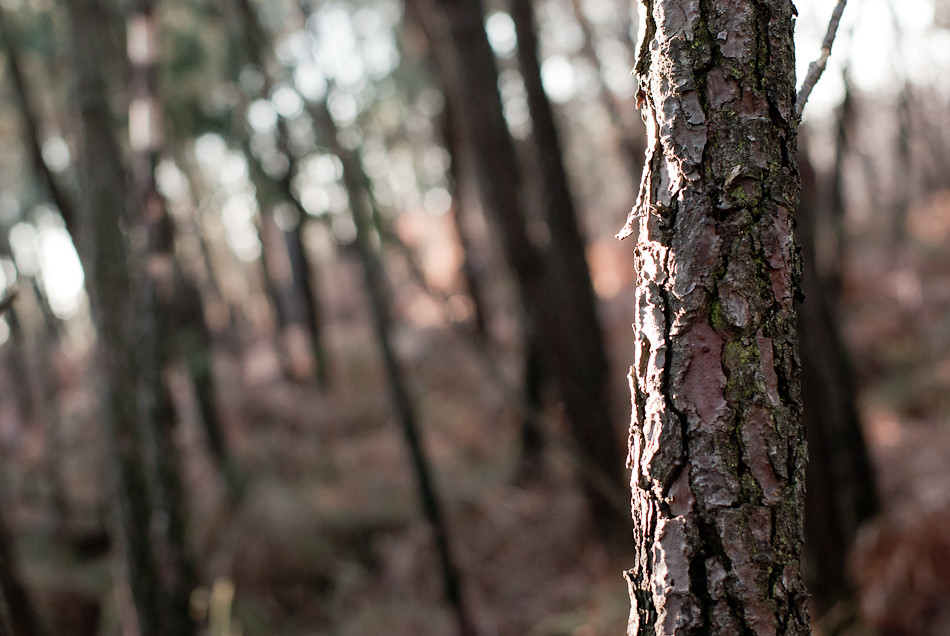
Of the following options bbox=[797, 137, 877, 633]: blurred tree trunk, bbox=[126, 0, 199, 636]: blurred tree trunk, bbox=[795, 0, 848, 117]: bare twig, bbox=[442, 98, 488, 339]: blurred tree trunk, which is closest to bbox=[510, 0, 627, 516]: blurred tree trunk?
bbox=[797, 137, 877, 633]: blurred tree trunk

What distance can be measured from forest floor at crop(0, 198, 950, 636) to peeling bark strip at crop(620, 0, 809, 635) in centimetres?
278

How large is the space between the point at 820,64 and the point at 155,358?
12.4ft

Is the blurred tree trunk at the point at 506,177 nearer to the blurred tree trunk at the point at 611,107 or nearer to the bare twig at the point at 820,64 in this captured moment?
the blurred tree trunk at the point at 611,107

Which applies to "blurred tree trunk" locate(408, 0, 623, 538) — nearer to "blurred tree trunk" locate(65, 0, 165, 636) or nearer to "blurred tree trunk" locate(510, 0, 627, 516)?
"blurred tree trunk" locate(510, 0, 627, 516)

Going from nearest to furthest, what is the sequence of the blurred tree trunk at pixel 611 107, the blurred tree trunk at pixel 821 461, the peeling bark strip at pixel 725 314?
the peeling bark strip at pixel 725 314
the blurred tree trunk at pixel 821 461
the blurred tree trunk at pixel 611 107

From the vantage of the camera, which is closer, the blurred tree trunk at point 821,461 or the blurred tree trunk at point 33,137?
the blurred tree trunk at point 821,461

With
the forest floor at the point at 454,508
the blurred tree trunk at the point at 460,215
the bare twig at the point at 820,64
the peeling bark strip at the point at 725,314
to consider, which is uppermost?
the blurred tree trunk at the point at 460,215

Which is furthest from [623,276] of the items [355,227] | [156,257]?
[156,257]

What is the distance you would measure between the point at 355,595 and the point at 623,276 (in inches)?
449

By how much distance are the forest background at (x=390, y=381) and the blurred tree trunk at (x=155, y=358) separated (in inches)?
0.7

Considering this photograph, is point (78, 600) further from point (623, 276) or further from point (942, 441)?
point (623, 276)

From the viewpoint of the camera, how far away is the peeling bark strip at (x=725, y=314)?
118cm

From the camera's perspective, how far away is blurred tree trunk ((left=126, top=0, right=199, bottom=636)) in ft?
13.4

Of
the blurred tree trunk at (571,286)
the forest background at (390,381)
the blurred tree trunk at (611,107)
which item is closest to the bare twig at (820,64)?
the forest background at (390,381)
